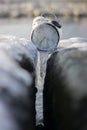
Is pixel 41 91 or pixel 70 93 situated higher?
pixel 70 93

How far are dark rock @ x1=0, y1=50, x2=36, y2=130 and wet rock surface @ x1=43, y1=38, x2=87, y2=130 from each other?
0.07 meters

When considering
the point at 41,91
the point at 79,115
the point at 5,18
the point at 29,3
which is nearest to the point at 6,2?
the point at 29,3

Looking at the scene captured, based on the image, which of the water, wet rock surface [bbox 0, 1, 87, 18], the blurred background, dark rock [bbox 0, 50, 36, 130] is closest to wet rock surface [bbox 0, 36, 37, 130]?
dark rock [bbox 0, 50, 36, 130]

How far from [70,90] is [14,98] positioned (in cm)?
12

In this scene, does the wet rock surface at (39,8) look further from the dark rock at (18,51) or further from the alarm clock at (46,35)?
the dark rock at (18,51)

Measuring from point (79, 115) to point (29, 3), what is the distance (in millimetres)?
8508

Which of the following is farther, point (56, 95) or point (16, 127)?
point (56, 95)

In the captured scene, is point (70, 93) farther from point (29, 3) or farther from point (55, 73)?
point (29, 3)

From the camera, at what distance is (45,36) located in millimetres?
1656

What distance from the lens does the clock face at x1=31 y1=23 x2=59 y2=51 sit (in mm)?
1640

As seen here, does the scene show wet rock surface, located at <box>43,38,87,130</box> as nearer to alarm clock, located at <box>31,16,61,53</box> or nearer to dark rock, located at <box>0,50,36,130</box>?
dark rock, located at <box>0,50,36,130</box>

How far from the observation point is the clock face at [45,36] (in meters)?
1.64

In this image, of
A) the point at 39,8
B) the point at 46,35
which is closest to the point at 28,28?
the point at 39,8

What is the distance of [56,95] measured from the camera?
3.02 feet
